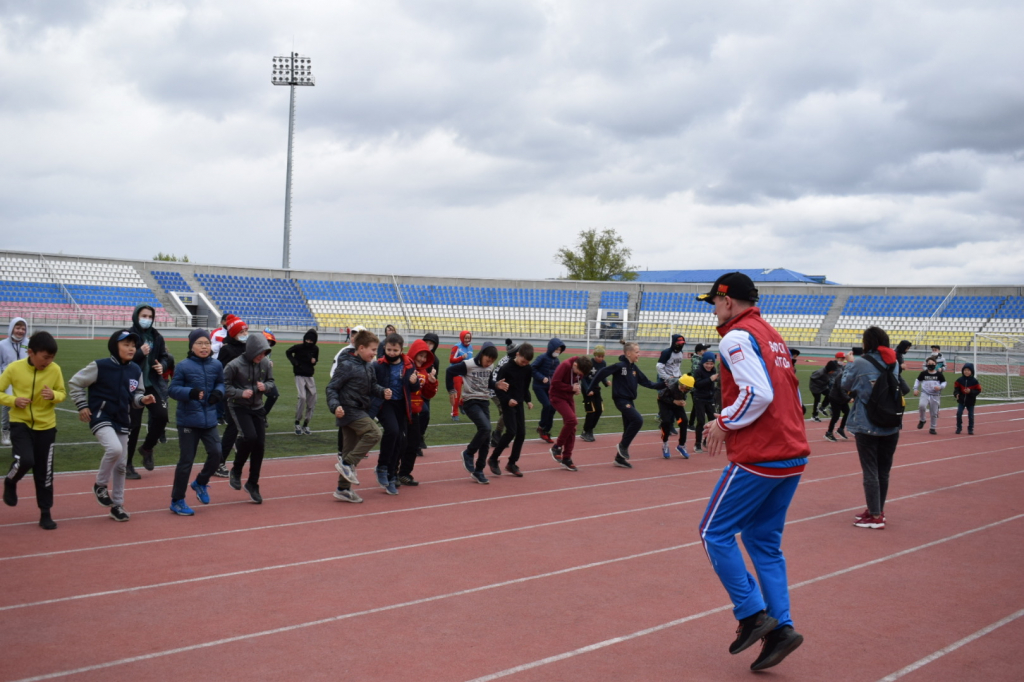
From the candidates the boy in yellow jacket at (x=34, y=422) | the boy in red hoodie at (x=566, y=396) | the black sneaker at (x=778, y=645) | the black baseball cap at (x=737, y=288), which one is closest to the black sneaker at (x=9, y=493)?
the boy in yellow jacket at (x=34, y=422)

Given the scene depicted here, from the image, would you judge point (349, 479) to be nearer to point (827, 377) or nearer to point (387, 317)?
point (827, 377)

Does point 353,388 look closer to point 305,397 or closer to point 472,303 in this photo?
point 305,397

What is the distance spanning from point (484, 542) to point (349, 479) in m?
2.28

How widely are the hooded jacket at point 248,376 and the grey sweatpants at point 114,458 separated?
119 centimetres

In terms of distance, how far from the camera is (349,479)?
898 centimetres

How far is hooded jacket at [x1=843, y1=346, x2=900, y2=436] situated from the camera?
8297mm

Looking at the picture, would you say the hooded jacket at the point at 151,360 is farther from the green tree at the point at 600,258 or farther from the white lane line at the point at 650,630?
the green tree at the point at 600,258

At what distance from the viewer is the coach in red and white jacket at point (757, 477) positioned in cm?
432

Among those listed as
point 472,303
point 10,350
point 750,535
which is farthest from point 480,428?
point 472,303

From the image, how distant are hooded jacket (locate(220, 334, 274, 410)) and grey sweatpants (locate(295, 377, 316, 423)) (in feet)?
15.9

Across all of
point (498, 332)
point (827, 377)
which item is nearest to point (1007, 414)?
point (827, 377)

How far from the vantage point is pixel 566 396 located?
1208 cm

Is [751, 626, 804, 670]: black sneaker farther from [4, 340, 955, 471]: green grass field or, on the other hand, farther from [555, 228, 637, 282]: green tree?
[555, 228, 637, 282]: green tree

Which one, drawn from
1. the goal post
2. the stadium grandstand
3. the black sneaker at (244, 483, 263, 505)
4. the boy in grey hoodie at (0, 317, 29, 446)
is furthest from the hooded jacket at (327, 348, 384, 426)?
the stadium grandstand
